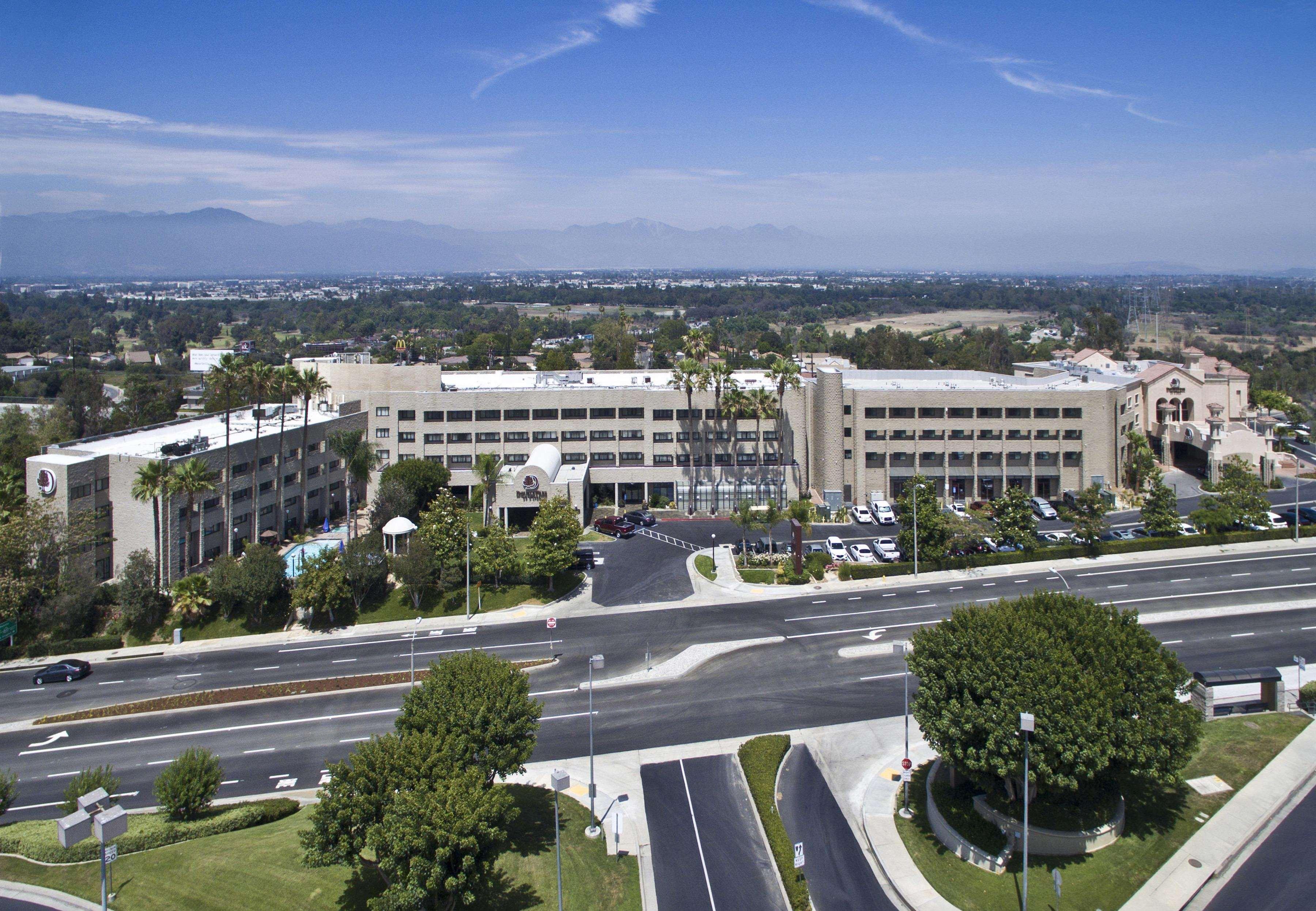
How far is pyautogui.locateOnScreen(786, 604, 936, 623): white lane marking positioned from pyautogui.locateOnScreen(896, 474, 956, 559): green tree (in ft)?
26.8

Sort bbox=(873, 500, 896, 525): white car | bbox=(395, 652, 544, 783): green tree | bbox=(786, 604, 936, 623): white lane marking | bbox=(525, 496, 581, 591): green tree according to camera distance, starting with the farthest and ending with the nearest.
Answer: bbox=(873, 500, 896, 525): white car < bbox=(525, 496, 581, 591): green tree < bbox=(786, 604, 936, 623): white lane marking < bbox=(395, 652, 544, 783): green tree

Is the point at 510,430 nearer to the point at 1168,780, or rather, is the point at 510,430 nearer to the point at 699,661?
the point at 699,661

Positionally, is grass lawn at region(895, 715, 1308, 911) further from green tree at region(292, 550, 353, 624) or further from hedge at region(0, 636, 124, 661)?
hedge at region(0, 636, 124, 661)

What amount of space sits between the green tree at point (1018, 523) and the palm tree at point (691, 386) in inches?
1099


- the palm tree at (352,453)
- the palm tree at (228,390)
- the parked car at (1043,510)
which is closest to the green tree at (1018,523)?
the parked car at (1043,510)

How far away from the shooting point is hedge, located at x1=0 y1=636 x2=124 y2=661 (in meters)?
62.4

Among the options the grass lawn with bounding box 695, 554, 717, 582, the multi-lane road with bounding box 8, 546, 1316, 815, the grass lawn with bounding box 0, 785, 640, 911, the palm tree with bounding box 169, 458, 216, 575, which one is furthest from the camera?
the grass lawn with bounding box 695, 554, 717, 582

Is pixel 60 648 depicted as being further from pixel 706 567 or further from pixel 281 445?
pixel 706 567

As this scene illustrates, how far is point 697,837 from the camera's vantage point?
38.1 meters

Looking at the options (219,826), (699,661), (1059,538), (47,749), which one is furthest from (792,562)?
(47,749)

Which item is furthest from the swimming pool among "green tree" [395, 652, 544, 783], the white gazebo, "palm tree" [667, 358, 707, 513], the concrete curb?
the concrete curb

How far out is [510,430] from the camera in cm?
9731

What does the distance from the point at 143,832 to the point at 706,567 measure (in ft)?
152

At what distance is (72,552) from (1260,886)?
74721 millimetres
